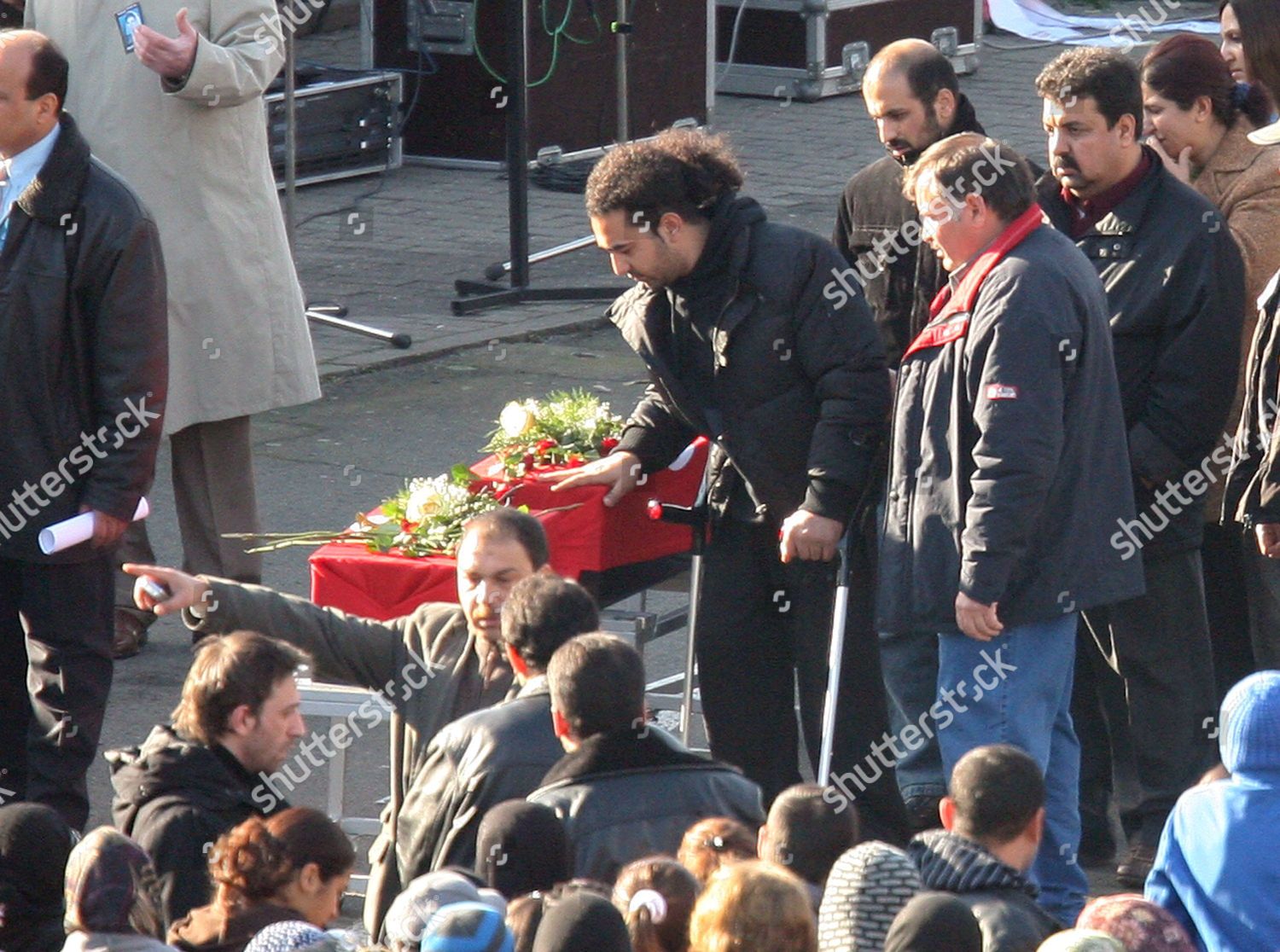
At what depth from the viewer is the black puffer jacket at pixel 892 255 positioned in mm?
6168

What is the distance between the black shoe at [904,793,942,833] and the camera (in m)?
5.50

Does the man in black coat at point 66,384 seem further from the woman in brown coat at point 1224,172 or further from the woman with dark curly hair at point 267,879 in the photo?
the woman in brown coat at point 1224,172

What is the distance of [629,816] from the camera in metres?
4.16

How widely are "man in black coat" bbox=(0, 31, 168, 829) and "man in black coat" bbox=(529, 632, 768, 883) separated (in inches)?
74.3

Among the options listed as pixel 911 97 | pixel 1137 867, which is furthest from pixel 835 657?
pixel 911 97

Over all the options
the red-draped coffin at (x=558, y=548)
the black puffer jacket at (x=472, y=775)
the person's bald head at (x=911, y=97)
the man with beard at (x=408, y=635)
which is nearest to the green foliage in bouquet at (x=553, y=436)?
the red-draped coffin at (x=558, y=548)

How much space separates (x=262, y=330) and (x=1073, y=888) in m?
3.42

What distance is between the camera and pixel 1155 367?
5.59 m

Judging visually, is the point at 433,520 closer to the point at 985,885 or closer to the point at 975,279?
the point at 975,279

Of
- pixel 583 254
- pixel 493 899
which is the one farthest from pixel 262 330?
pixel 583 254

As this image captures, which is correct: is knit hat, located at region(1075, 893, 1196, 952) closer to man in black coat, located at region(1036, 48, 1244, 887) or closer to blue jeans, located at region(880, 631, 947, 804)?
A: blue jeans, located at region(880, 631, 947, 804)

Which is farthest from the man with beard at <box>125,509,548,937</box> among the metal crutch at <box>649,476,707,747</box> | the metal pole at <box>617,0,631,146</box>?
the metal pole at <box>617,0,631,146</box>

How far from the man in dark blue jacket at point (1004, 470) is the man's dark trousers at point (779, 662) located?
1.68 ft

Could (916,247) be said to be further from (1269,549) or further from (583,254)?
(583,254)
